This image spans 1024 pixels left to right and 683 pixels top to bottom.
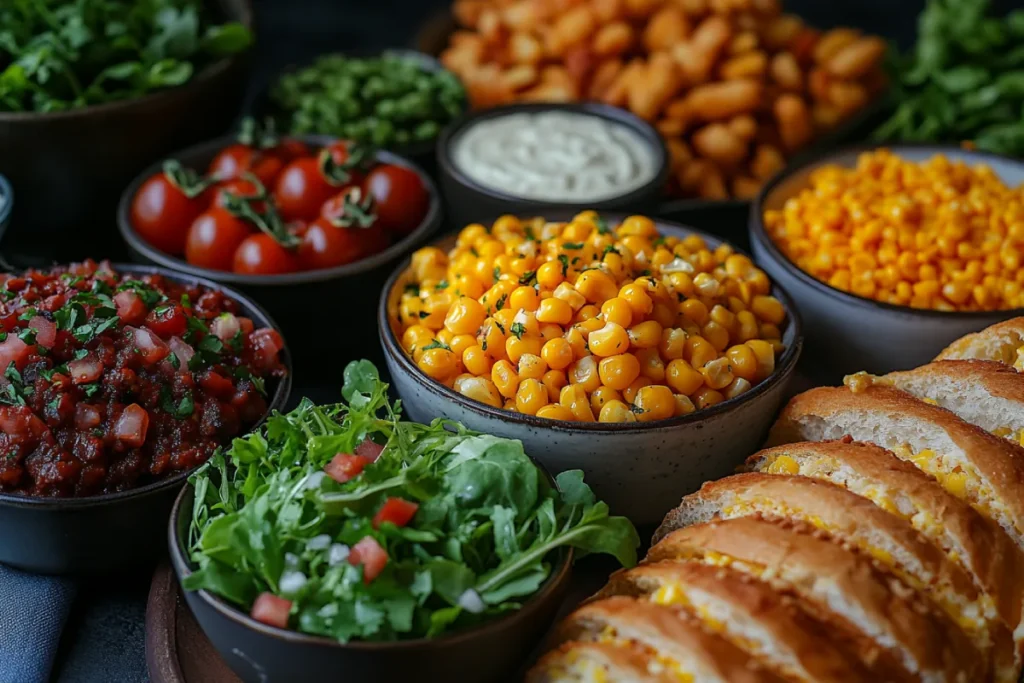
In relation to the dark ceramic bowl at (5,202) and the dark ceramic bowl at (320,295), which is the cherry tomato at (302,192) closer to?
the dark ceramic bowl at (320,295)

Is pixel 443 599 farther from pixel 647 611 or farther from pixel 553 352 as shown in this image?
pixel 553 352

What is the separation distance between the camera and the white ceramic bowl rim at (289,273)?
354 cm

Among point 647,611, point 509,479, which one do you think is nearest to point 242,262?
point 509,479

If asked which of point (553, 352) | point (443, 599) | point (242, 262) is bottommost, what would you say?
point (242, 262)

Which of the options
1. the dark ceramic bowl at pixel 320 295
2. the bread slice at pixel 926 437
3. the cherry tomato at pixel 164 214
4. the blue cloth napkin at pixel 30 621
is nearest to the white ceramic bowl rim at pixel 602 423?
the bread slice at pixel 926 437

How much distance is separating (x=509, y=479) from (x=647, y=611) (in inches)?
18.5

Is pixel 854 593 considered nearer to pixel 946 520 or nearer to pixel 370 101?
pixel 946 520

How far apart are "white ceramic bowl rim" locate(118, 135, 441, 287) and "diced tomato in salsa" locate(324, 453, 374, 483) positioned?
128cm

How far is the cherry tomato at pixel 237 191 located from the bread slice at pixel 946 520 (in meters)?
2.34

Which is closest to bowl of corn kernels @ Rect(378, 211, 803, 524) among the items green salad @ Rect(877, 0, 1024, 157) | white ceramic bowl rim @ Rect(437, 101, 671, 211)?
white ceramic bowl rim @ Rect(437, 101, 671, 211)

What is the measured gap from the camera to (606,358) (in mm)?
2836

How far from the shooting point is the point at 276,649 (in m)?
→ 2.16

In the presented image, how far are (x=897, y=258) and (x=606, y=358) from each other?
1.33 m

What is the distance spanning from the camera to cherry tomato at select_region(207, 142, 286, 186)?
4148 millimetres
